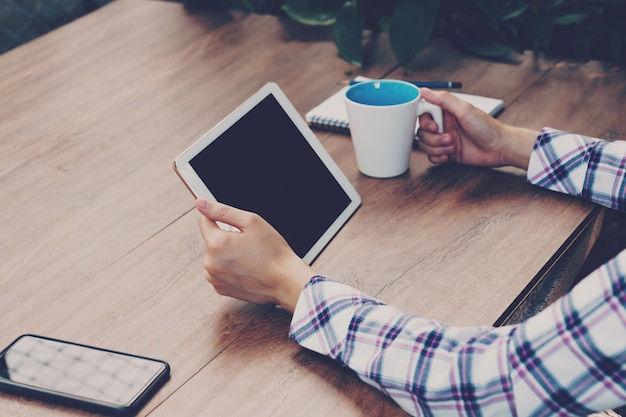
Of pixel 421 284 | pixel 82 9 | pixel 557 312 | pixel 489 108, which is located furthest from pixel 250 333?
pixel 82 9

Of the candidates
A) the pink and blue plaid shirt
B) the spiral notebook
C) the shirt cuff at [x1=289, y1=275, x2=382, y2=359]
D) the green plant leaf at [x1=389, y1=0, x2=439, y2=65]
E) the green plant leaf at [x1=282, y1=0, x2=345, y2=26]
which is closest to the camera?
the pink and blue plaid shirt

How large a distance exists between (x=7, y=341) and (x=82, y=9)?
1.68m

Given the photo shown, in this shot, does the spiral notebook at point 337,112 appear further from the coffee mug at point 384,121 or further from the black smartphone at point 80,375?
the black smartphone at point 80,375

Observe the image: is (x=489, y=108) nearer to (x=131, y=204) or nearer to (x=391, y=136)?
(x=391, y=136)

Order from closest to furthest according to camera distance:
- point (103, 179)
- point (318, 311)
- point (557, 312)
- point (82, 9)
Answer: point (557, 312) < point (318, 311) < point (103, 179) < point (82, 9)

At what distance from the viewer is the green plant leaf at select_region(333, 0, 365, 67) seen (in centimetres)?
134

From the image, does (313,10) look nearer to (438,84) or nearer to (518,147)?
(438,84)

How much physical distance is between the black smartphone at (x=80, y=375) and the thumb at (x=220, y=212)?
→ 0.17m

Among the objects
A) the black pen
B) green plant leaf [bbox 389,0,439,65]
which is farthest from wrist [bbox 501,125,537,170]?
green plant leaf [bbox 389,0,439,65]

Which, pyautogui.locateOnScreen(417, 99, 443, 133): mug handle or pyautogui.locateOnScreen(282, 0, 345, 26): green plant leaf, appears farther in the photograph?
pyautogui.locateOnScreen(282, 0, 345, 26): green plant leaf

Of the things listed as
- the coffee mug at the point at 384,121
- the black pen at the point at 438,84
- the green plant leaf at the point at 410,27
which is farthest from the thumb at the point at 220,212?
the green plant leaf at the point at 410,27

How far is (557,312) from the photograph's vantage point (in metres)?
0.60

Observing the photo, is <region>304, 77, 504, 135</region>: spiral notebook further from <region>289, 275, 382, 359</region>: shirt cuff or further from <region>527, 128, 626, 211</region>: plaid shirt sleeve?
<region>289, 275, 382, 359</region>: shirt cuff

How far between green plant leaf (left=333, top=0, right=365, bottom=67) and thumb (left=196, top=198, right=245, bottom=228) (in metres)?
0.64
